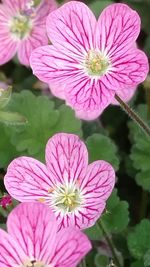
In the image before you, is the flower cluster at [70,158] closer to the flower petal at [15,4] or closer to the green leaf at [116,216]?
the green leaf at [116,216]

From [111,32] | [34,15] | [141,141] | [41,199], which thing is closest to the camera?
[41,199]

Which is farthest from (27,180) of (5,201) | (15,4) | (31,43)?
(15,4)

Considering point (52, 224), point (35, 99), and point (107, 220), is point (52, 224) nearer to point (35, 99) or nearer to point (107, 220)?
point (107, 220)

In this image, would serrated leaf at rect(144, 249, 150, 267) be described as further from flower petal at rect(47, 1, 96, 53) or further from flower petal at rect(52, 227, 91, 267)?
flower petal at rect(47, 1, 96, 53)

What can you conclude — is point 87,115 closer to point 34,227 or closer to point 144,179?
point 144,179

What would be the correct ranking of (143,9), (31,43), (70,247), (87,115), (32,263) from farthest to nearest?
(143,9) < (31,43) < (87,115) < (32,263) < (70,247)

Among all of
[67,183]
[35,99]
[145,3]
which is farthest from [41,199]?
[145,3]
